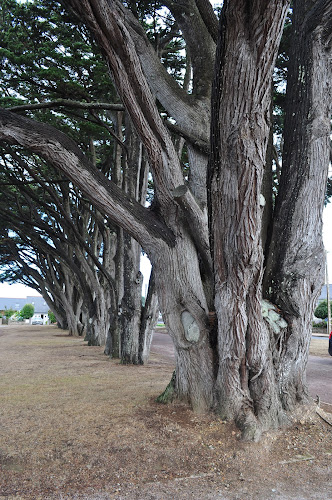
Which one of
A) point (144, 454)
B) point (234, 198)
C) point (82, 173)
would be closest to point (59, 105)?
point (82, 173)

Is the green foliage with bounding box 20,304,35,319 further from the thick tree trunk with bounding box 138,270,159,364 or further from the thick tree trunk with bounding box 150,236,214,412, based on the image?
the thick tree trunk with bounding box 150,236,214,412

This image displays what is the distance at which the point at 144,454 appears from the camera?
372 centimetres

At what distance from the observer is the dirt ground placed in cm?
315

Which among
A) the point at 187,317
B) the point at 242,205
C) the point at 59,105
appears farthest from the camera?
the point at 59,105

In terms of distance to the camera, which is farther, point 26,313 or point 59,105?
point 26,313

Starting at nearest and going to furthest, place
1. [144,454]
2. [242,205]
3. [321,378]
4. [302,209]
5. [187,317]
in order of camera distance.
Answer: [144,454] → [242,205] → [302,209] → [187,317] → [321,378]

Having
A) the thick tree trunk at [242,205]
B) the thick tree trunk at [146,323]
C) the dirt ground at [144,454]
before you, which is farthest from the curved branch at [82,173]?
the thick tree trunk at [146,323]

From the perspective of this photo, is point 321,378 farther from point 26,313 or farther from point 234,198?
point 26,313

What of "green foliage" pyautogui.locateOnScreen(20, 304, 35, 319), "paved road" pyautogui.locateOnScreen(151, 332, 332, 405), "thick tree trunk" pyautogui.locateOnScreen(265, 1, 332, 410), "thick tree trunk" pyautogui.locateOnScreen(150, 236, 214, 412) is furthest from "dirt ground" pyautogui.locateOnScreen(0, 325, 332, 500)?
"green foliage" pyautogui.locateOnScreen(20, 304, 35, 319)

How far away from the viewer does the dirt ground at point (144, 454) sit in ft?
10.3

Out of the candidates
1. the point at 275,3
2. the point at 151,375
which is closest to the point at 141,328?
the point at 151,375

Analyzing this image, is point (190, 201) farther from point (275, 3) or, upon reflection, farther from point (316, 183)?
point (275, 3)

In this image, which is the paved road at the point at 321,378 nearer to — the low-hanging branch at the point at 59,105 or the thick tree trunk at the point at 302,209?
the thick tree trunk at the point at 302,209

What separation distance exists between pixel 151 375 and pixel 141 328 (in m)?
2.11
